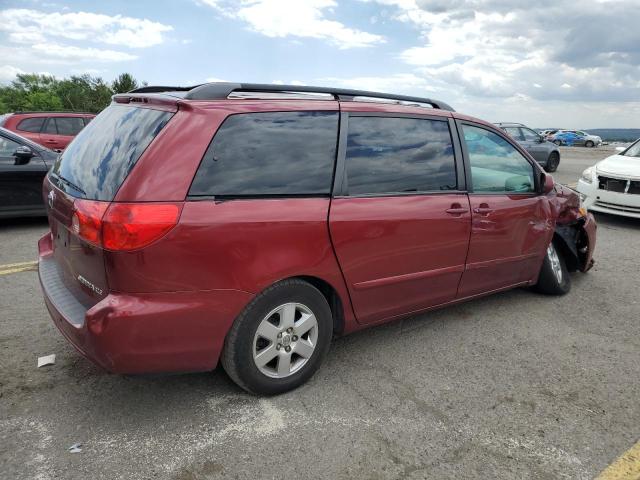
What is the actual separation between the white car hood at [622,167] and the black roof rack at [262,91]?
5.50m

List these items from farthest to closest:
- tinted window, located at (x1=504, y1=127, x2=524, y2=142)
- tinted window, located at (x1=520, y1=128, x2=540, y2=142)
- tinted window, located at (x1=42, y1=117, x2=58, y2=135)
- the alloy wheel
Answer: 1. tinted window, located at (x1=520, y1=128, x2=540, y2=142)
2. tinted window, located at (x1=504, y1=127, x2=524, y2=142)
3. tinted window, located at (x1=42, y1=117, x2=58, y2=135)
4. the alloy wheel

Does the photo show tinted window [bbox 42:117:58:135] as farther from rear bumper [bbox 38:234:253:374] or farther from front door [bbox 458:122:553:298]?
front door [bbox 458:122:553:298]

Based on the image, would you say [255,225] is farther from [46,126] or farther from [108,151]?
[46,126]

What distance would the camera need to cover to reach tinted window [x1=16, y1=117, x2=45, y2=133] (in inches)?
429

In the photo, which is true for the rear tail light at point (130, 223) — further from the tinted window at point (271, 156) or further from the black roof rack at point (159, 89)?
the black roof rack at point (159, 89)

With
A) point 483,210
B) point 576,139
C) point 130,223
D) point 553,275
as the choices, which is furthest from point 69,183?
point 576,139

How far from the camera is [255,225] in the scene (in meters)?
2.62

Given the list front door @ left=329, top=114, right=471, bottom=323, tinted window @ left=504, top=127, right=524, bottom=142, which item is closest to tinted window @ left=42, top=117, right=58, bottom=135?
front door @ left=329, top=114, right=471, bottom=323

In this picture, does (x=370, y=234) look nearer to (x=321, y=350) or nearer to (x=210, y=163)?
(x=321, y=350)

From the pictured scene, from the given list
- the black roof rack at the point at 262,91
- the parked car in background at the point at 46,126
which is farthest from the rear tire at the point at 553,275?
the parked car in background at the point at 46,126

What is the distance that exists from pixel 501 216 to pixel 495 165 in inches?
18.1

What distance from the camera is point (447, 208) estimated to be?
138 inches

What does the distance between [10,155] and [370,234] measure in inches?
230

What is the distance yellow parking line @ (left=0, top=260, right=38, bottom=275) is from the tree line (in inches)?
2942
